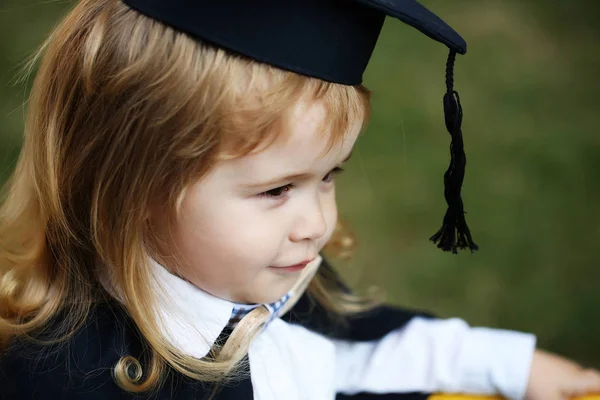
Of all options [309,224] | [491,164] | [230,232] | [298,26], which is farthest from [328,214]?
[491,164]

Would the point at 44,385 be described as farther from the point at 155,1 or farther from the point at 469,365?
the point at 469,365

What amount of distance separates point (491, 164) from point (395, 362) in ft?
4.69

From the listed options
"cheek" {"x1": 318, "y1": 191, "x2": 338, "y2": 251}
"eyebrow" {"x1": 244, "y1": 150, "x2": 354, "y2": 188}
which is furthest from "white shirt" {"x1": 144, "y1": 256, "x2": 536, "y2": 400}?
"eyebrow" {"x1": 244, "y1": 150, "x2": 354, "y2": 188}

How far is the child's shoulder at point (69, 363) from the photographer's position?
4.23ft

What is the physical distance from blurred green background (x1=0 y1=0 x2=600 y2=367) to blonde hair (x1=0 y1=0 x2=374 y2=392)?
0.99 metres

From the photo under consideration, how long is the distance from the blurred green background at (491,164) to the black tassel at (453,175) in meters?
0.82

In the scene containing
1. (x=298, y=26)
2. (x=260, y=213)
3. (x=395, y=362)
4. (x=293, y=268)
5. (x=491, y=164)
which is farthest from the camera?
(x=491, y=164)

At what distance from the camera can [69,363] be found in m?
1.30

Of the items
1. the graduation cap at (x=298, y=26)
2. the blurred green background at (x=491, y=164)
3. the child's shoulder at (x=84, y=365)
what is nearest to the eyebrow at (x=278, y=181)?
the graduation cap at (x=298, y=26)

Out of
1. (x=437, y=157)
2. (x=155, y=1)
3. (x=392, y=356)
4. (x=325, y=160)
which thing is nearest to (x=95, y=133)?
(x=155, y=1)

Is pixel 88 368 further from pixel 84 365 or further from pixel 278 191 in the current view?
pixel 278 191

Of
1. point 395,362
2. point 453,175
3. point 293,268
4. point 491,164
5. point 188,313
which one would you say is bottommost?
point 491,164

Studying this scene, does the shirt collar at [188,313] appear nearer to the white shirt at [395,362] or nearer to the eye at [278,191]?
the white shirt at [395,362]

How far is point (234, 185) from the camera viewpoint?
48.2 inches
